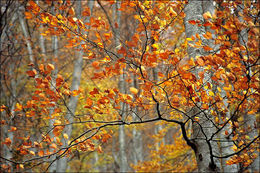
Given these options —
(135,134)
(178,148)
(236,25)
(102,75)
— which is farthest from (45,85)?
(135,134)

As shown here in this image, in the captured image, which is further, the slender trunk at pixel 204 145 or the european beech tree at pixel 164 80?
the slender trunk at pixel 204 145

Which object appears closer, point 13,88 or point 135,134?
point 13,88

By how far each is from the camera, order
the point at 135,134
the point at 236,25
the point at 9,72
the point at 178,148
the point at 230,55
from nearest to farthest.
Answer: the point at 236,25 < the point at 230,55 < the point at 178,148 < the point at 9,72 < the point at 135,134

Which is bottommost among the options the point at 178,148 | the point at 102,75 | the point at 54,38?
the point at 178,148

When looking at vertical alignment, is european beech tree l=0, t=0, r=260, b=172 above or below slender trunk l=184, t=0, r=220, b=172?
above

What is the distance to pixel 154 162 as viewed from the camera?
21.3 ft

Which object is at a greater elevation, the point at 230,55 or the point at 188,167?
the point at 230,55

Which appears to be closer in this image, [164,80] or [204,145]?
[164,80]

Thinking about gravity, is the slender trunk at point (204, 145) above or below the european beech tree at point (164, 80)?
below

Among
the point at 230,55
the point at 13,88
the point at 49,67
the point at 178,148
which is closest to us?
the point at 230,55

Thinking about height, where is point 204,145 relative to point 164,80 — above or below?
below

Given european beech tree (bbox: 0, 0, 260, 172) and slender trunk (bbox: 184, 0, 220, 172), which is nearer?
european beech tree (bbox: 0, 0, 260, 172)

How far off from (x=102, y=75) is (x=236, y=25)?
132 centimetres

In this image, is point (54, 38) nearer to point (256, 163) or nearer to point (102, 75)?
point (102, 75)
